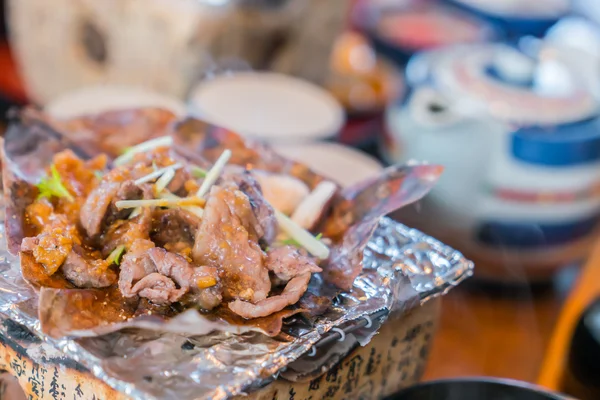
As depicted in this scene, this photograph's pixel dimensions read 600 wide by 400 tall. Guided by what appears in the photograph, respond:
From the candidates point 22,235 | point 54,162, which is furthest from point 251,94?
point 22,235

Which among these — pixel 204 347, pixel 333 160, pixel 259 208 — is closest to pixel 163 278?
pixel 204 347

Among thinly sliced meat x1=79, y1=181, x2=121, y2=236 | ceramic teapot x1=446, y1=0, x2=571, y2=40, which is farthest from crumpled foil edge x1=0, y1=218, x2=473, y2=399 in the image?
ceramic teapot x1=446, y1=0, x2=571, y2=40

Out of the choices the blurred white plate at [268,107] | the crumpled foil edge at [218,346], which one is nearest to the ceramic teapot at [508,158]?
the blurred white plate at [268,107]

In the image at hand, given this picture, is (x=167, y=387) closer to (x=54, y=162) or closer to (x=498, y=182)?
(x=54, y=162)

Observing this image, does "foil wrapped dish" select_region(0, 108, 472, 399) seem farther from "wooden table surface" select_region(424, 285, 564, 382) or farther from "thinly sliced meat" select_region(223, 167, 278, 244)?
"wooden table surface" select_region(424, 285, 564, 382)

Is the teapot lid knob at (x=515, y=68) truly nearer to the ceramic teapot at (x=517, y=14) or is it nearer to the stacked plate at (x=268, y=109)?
the stacked plate at (x=268, y=109)

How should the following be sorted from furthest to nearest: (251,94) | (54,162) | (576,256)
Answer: (251,94), (576,256), (54,162)

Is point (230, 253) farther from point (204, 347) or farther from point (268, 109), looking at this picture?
point (268, 109)

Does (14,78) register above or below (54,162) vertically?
below
